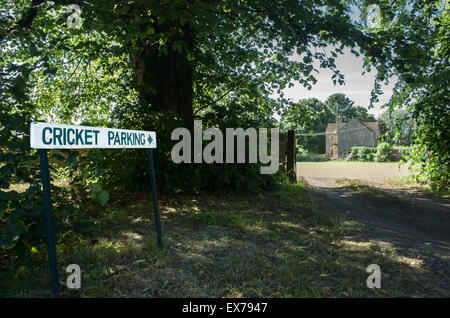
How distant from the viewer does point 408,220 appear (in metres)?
5.90

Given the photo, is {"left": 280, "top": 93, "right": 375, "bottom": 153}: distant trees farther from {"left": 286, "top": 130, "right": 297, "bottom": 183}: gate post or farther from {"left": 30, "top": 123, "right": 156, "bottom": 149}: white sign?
{"left": 30, "top": 123, "right": 156, "bottom": 149}: white sign

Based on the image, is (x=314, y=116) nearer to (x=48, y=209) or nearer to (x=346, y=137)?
(x=48, y=209)

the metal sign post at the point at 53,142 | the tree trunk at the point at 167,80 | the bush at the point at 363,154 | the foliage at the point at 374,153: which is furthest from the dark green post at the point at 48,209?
the bush at the point at 363,154

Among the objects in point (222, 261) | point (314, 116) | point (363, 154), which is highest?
point (314, 116)

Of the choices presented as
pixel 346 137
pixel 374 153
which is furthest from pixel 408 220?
pixel 346 137

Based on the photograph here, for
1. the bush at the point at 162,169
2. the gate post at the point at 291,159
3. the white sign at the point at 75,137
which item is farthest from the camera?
the gate post at the point at 291,159

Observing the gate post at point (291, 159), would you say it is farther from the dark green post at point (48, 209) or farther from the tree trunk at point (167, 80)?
the dark green post at point (48, 209)

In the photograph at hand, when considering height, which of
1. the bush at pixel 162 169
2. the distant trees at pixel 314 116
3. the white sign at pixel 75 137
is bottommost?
the bush at pixel 162 169

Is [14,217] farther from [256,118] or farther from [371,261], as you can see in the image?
[256,118]

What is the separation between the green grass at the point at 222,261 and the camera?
2.88 meters

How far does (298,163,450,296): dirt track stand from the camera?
392 centimetres

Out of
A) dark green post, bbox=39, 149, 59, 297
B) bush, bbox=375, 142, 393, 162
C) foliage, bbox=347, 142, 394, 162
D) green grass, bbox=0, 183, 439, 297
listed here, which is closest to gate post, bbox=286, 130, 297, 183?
green grass, bbox=0, 183, 439, 297

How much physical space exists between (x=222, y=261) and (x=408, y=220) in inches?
169

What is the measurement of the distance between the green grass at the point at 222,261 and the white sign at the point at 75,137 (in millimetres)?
928
